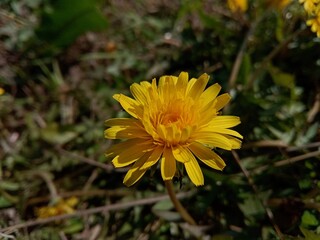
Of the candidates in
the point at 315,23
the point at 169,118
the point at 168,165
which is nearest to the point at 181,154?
the point at 168,165

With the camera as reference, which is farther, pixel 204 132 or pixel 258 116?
pixel 258 116

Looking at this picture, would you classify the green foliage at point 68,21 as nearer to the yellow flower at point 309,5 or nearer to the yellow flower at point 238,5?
the yellow flower at point 238,5

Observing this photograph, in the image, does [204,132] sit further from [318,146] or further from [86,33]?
[86,33]

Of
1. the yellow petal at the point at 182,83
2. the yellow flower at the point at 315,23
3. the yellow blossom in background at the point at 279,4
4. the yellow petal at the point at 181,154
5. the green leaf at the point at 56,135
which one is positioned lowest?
the green leaf at the point at 56,135

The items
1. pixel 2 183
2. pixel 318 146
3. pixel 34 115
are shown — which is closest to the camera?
pixel 318 146

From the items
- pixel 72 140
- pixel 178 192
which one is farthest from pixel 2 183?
pixel 178 192

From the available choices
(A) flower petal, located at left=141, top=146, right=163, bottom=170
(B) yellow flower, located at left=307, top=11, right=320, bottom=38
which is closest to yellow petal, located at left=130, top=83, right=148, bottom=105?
(A) flower petal, located at left=141, top=146, right=163, bottom=170

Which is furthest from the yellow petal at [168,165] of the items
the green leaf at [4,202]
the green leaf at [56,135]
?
the green leaf at [56,135]
